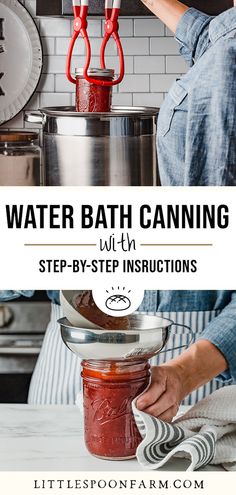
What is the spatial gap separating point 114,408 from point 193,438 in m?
0.06

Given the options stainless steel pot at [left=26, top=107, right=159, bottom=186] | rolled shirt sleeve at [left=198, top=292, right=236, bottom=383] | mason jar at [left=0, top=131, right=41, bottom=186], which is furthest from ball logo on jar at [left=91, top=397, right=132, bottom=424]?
mason jar at [left=0, top=131, right=41, bottom=186]

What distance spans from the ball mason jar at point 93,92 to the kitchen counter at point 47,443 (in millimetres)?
330

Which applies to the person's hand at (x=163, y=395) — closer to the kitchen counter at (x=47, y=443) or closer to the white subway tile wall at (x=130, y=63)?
the kitchen counter at (x=47, y=443)

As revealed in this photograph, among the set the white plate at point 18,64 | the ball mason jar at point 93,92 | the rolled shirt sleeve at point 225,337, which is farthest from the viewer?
the white plate at point 18,64

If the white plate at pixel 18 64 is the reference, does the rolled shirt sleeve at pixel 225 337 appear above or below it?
below

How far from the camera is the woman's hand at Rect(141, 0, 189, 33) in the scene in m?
0.92

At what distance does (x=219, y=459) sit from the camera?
0.60 meters

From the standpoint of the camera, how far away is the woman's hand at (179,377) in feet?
2.02

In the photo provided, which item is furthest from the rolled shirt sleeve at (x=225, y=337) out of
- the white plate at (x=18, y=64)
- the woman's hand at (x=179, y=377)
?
the white plate at (x=18, y=64)

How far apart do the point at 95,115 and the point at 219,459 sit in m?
0.39

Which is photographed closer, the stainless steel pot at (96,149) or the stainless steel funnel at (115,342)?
the stainless steel funnel at (115,342)

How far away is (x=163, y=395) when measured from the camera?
0.63 m

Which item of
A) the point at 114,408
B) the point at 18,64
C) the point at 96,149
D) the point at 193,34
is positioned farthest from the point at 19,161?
the point at 18,64

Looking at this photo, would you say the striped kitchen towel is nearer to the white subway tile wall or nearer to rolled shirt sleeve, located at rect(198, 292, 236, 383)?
rolled shirt sleeve, located at rect(198, 292, 236, 383)
